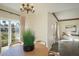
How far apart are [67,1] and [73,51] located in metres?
0.69

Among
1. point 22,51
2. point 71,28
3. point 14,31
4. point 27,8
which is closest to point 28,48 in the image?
point 22,51

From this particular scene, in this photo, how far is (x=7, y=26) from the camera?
5.77 ft

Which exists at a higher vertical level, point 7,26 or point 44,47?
point 7,26

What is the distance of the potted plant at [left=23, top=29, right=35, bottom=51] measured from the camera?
5.78 feet

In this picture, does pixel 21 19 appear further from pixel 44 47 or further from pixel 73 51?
pixel 73 51

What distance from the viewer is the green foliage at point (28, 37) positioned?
5.78ft

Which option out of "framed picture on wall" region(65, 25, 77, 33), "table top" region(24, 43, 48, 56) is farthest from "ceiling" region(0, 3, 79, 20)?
"table top" region(24, 43, 48, 56)

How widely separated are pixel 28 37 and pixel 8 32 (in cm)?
28

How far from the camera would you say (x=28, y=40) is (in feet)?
5.84

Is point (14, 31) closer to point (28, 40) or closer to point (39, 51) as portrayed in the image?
point (28, 40)

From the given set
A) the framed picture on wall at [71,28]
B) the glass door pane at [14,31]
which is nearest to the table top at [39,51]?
the glass door pane at [14,31]

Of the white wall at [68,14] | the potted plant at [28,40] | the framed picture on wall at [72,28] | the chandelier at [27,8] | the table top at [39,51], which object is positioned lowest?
the table top at [39,51]

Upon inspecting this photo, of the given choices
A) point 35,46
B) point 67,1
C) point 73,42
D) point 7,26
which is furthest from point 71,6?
point 7,26

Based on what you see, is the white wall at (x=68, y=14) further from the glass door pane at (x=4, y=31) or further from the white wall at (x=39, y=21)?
the glass door pane at (x=4, y=31)
